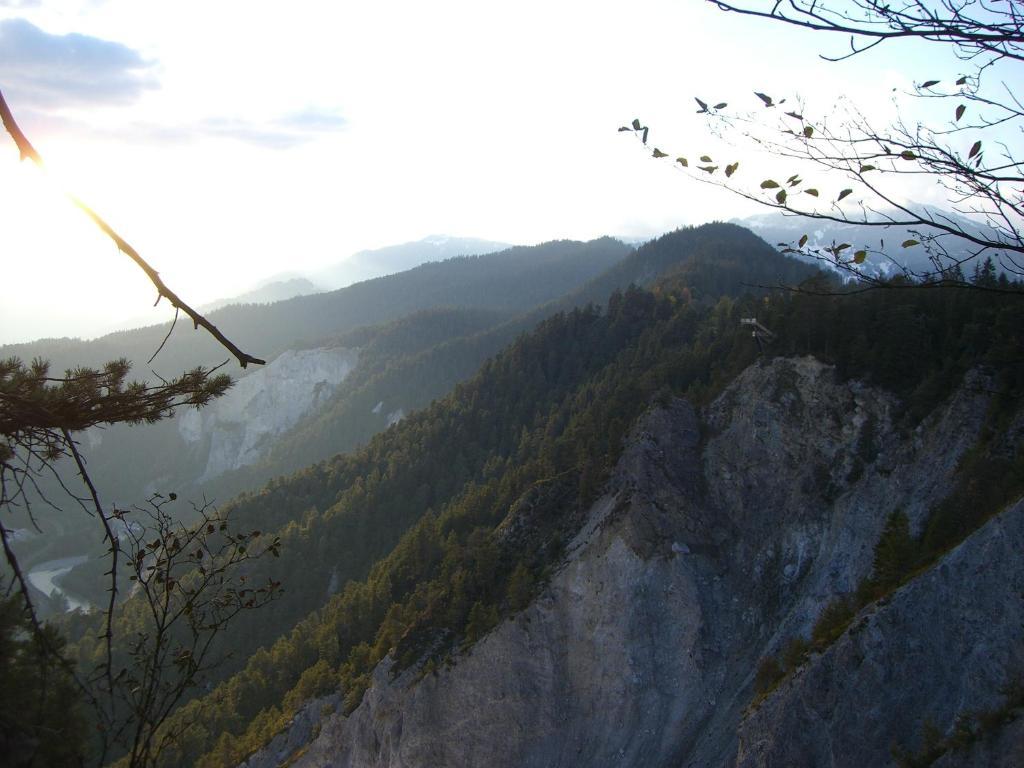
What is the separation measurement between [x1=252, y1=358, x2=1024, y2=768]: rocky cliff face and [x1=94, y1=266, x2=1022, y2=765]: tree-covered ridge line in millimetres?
1058

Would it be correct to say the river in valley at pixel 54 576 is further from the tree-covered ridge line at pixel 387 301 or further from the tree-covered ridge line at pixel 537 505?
the tree-covered ridge line at pixel 387 301

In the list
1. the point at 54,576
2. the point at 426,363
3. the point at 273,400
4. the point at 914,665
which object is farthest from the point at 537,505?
the point at 273,400

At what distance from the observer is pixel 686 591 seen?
2295 cm

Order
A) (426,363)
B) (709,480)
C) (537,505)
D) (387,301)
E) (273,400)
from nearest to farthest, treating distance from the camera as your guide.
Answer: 1. (709,480)
2. (537,505)
3. (426,363)
4. (273,400)
5. (387,301)

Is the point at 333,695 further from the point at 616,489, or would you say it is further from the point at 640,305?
the point at 640,305

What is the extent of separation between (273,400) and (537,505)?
318 feet

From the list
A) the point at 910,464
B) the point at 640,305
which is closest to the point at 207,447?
the point at 640,305

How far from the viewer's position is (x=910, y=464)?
70.8 feet

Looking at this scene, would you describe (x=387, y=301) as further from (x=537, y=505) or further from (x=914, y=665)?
(x=914, y=665)

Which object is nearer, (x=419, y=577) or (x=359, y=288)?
(x=419, y=577)

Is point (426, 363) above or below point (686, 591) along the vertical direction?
above

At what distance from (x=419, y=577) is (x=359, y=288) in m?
160

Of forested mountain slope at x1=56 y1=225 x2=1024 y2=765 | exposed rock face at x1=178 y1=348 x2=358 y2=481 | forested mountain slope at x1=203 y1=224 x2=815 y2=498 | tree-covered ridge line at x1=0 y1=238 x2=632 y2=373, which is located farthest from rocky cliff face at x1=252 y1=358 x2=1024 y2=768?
tree-covered ridge line at x1=0 y1=238 x2=632 y2=373

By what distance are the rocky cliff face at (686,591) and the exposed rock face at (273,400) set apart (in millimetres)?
92841
